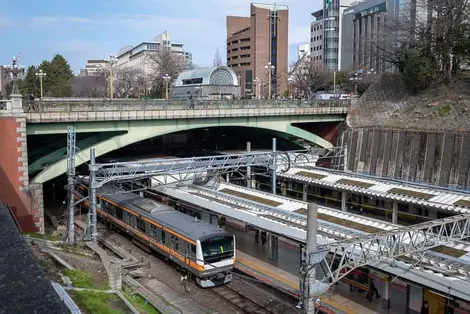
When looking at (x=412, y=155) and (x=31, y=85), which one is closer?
(x=412, y=155)

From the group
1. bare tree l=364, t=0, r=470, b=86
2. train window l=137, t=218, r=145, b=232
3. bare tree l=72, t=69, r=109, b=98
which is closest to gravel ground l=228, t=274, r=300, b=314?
train window l=137, t=218, r=145, b=232

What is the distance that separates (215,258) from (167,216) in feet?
12.6

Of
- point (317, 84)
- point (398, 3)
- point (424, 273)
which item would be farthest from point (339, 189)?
point (398, 3)

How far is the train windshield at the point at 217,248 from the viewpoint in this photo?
1741 cm

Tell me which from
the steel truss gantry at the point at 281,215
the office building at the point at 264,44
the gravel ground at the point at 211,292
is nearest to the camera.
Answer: the gravel ground at the point at 211,292

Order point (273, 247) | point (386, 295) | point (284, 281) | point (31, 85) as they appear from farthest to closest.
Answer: point (31, 85) → point (273, 247) → point (284, 281) → point (386, 295)

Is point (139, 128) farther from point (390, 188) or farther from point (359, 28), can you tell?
point (359, 28)

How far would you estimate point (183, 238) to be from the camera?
1811 centimetres

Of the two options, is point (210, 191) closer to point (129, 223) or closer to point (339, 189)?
point (129, 223)

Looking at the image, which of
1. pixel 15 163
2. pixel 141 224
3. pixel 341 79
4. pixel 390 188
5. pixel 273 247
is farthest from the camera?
pixel 341 79

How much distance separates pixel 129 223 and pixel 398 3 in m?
71.0

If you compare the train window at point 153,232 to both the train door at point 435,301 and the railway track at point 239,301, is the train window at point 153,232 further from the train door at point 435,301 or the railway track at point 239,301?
the train door at point 435,301

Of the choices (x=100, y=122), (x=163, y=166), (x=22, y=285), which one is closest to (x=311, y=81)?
(x=100, y=122)

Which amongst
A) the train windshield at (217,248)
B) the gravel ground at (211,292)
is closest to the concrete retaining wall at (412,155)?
the gravel ground at (211,292)
